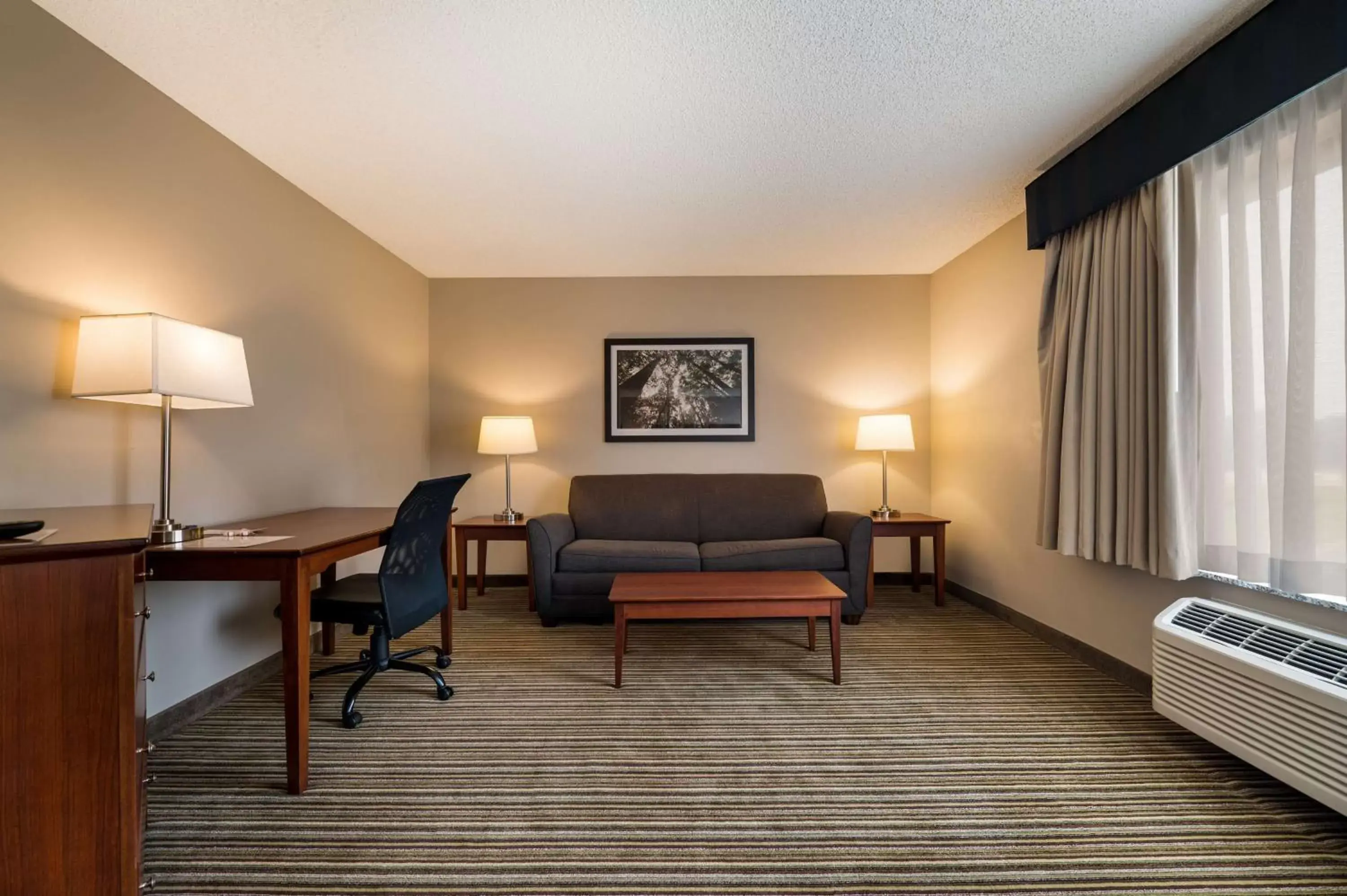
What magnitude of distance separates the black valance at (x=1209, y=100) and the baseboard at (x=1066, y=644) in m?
2.05

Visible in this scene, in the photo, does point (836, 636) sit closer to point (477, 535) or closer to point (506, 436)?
point (477, 535)

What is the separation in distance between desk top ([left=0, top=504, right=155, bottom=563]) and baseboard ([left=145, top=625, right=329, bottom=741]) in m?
0.78

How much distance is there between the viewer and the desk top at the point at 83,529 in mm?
1038

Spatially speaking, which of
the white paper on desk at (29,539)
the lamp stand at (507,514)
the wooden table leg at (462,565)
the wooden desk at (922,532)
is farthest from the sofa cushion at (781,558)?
the white paper on desk at (29,539)

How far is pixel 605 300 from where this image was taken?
4438mm

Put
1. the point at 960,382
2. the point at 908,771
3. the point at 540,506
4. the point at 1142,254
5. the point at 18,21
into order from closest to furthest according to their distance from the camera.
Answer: the point at 18,21 < the point at 908,771 < the point at 1142,254 < the point at 960,382 < the point at 540,506

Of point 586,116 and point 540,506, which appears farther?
point 540,506

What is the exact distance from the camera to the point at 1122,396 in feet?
7.77

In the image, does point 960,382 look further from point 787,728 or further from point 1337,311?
point 787,728

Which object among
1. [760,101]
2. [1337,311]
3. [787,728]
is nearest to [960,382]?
[1337,311]

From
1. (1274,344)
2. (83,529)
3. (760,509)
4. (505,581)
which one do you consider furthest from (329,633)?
(1274,344)

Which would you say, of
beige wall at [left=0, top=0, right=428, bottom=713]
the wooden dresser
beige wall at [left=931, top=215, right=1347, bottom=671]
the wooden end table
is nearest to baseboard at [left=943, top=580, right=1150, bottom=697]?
beige wall at [left=931, top=215, right=1347, bottom=671]

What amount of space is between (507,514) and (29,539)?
9.30 ft

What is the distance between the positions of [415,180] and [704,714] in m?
2.85
